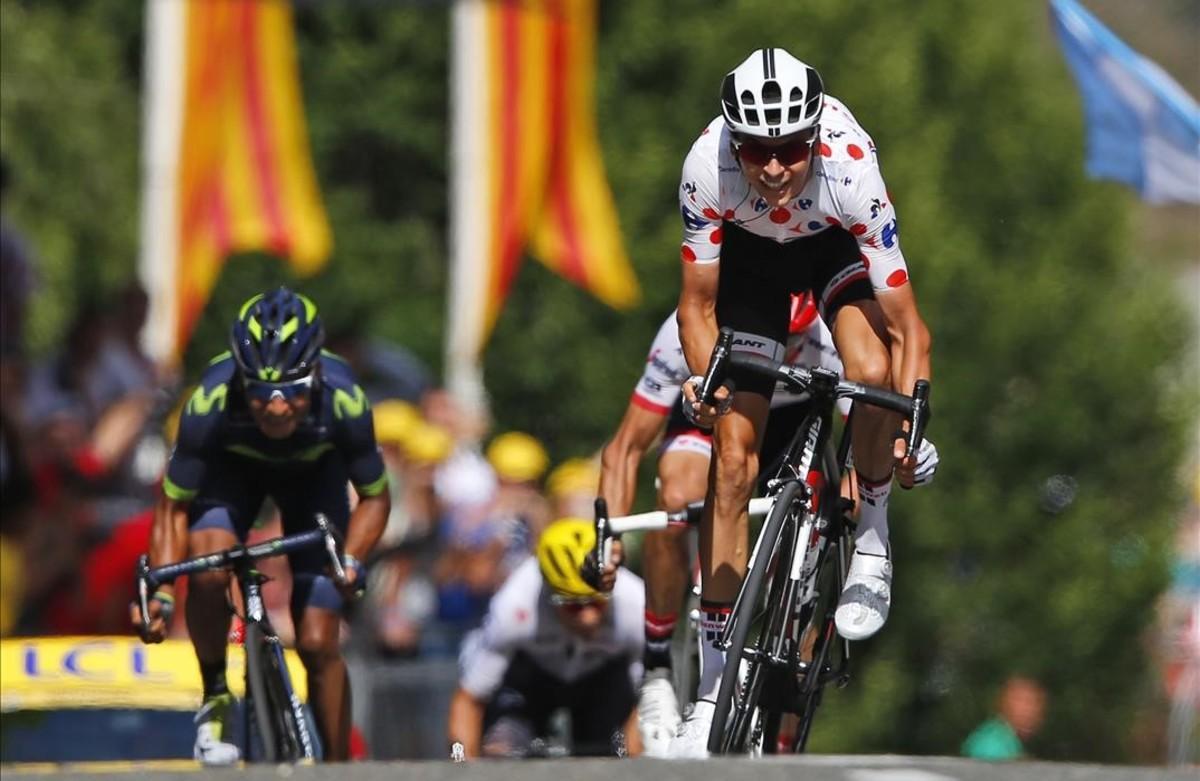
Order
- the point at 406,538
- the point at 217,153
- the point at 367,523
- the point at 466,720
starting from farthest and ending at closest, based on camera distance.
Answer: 1. the point at 217,153
2. the point at 406,538
3. the point at 466,720
4. the point at 367,523

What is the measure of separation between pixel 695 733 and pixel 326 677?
7.05 ft

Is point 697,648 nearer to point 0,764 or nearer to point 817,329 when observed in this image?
point 817,329

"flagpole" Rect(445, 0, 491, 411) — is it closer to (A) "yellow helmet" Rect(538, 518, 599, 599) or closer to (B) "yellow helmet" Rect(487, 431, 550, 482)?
(B) "yellow helmet" Rect(487, 431, 550, 482)

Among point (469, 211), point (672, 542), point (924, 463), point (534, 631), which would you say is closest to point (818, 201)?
point (924, 463)

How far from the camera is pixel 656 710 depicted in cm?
1298

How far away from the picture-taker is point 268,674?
472 inches

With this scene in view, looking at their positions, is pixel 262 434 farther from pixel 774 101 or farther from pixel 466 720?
pixel 774 101

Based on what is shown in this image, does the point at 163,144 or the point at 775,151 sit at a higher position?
the point at 163,144

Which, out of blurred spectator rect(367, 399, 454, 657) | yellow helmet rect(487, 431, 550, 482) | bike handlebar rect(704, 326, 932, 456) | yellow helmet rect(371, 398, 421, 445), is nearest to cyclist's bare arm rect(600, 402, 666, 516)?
bike handlebar rect(704, 326, 932, 456)


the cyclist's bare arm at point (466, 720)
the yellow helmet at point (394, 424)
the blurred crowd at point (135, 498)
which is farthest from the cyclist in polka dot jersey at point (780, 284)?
the yellow helmet at point (394, 424)

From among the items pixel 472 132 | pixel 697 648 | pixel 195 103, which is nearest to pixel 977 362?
pixel 472 132

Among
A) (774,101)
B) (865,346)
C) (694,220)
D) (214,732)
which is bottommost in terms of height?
(214,732)

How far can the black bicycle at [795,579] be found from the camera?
10953 millimetres

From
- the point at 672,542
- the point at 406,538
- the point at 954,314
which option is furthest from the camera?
the point at 954,314
